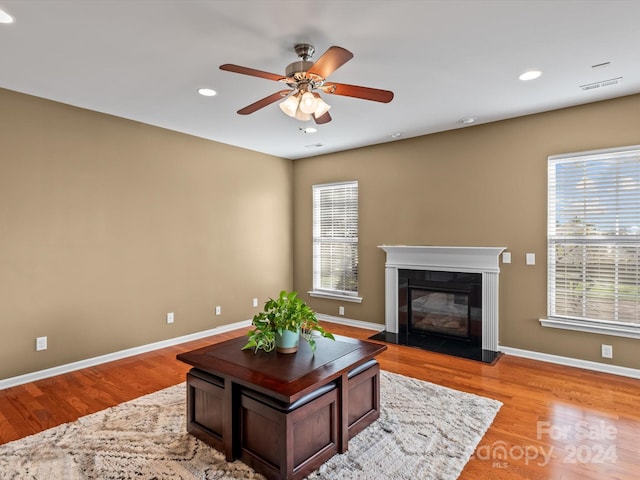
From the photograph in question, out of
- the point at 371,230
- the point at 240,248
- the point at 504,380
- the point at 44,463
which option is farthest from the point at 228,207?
the point at 504,380

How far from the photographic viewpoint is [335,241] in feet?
18.6

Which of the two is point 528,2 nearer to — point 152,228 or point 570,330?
point 570,330

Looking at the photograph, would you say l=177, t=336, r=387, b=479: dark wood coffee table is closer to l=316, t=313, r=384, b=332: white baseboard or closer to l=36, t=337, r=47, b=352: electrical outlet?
l=36, t=337, r=47, b=352: electrical outlet


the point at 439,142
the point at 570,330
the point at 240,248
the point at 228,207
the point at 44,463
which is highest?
the point at 439,142

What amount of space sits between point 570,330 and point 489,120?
2424 mm

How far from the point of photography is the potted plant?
2.35 metres

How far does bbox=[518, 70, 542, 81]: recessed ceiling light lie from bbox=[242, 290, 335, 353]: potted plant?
2574mm

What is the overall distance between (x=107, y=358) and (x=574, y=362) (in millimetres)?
4907

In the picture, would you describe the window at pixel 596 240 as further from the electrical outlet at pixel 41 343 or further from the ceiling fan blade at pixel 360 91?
the electrical outlet at pixel 41 343

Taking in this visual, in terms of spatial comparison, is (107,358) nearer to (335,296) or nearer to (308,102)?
(335,296)

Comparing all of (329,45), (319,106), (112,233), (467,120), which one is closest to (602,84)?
(467,120)

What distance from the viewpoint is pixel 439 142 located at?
454 cm

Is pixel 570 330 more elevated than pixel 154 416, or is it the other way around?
pixel 570 330

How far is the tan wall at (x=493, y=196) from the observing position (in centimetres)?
357
